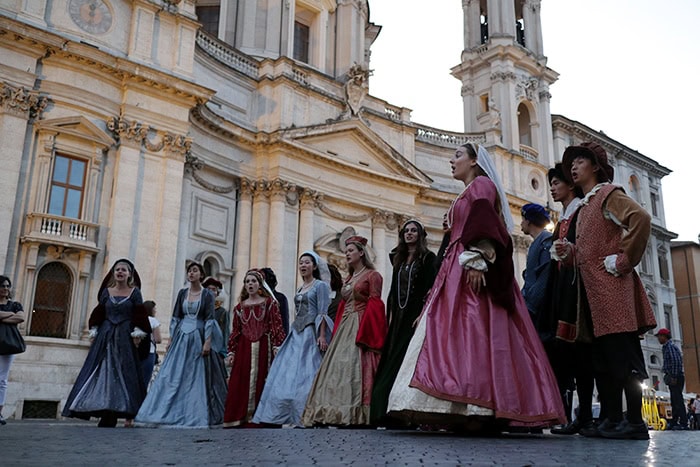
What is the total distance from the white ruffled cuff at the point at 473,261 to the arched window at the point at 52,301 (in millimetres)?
12037

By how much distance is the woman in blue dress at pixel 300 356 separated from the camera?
24.3ft

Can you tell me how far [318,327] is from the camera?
25.4 ft

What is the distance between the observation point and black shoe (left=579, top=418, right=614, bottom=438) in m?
4.31

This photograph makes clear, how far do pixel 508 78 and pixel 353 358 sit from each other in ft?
78.9

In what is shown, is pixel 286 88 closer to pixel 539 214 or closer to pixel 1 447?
pixel 539 214

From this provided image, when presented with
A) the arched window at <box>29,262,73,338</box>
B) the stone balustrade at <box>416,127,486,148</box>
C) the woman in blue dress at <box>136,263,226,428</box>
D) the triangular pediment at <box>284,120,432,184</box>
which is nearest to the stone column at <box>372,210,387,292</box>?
the triangular pediment at <box>284,120,432,184</box>

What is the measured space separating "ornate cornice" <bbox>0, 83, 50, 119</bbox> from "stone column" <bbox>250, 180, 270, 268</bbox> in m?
6.89

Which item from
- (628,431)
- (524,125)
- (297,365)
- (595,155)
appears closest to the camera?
(628,431)

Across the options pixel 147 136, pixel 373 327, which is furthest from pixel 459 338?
pixel 147 136

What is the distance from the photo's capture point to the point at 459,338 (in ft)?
14.4

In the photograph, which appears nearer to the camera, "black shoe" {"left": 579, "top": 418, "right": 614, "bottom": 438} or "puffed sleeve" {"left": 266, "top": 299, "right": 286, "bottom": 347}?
"black shoe" {"left": 579, "top": 418, "right": 614, "bottom": 438}

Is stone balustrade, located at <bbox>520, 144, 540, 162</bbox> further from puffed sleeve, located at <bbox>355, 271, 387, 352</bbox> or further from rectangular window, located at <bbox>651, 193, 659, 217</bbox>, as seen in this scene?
puffed sleeve, located at <bbox>355, 271, 387, 352</bbox>

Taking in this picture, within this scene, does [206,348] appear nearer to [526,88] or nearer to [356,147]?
[356,147]

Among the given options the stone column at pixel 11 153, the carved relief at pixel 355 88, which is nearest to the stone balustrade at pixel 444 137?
the carved relief at pixel 355 88
